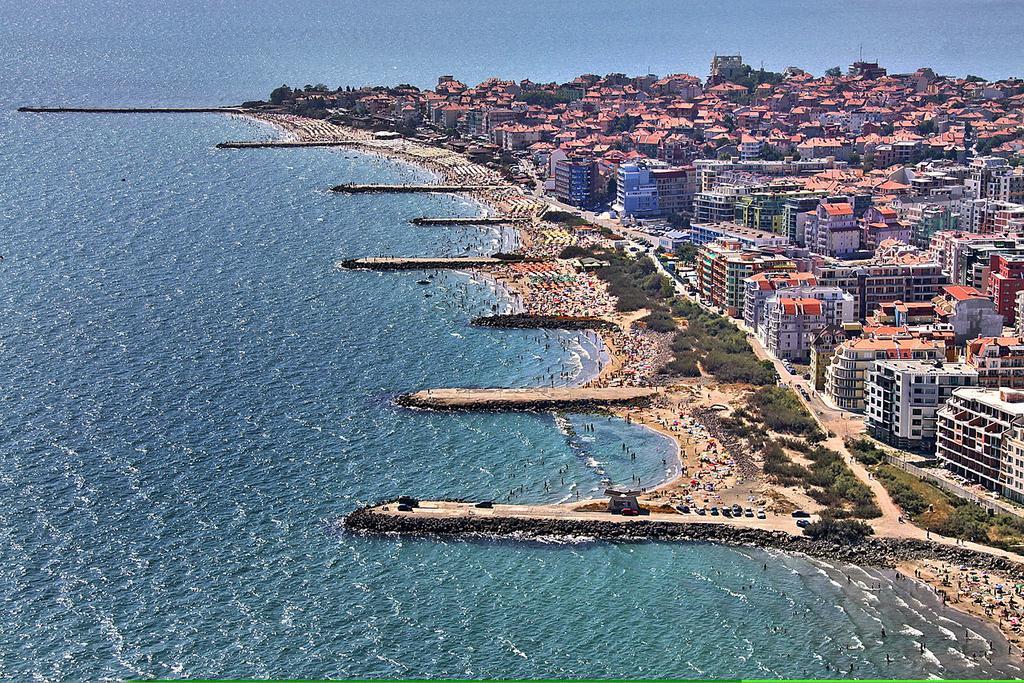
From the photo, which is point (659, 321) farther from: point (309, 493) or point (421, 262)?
point (309, 493)

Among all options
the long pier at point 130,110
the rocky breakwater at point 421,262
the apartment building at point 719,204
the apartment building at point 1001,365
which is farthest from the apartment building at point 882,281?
the long pier at point 130,110

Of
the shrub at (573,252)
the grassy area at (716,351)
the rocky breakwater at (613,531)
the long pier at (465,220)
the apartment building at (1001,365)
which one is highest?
the long pier at (465,220)

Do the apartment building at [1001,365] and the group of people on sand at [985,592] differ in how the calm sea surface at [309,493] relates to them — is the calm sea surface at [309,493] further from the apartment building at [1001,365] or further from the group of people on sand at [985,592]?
the apartment building at [1001,365]

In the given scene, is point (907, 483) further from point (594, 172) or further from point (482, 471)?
point (594, 172)

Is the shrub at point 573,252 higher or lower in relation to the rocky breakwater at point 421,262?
higher

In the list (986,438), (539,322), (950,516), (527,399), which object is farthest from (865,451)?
(539,322)

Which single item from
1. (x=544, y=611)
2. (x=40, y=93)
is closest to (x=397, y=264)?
(x=544, y=611)

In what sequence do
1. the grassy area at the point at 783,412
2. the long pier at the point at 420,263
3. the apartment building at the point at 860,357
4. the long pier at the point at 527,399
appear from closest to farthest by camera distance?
the grassy area at the point at 783,412 < the apartment building at the point at 860,357 < the long pier at the point at 527,399 < the long pier at the point at 420,263

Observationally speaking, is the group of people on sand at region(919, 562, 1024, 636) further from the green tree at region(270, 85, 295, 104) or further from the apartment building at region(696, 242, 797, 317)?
the green tree at region(270, 85, 295, 104)
